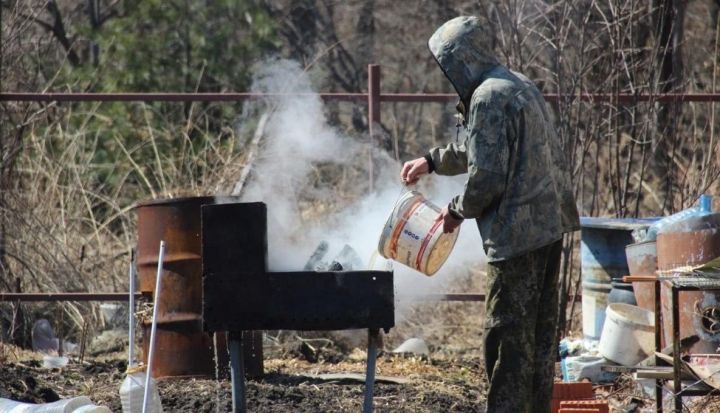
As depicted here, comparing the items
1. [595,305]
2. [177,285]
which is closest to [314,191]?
[177,285]

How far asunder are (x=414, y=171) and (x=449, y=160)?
0.58 ft

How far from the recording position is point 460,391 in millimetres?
6816

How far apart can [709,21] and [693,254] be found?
26.4 ft

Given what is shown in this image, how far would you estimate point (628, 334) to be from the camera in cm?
654

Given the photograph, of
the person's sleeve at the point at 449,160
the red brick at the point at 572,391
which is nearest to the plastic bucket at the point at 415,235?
the person's sleeve at the point at 449,160

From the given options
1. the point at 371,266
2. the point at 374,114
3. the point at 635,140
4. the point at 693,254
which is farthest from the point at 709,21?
the point at 371,266

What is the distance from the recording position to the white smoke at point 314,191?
297 inches

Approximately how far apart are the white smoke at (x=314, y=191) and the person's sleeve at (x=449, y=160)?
4.40ft

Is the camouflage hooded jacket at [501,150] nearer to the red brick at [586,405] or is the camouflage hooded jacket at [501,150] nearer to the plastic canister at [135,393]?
the red brick at [586,405]

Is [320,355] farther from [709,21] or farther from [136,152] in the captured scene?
[709,21]

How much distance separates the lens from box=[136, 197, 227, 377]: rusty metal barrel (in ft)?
22.0

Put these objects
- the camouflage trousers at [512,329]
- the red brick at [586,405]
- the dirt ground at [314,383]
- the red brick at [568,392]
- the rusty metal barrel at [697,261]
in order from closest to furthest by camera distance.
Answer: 1. the camouflage trousers at [512,329]
2. the red brick at [586,405]
3. the red brick at [568,392]
4. the rusty metal barrel at [697,261]
5. the dirt ground at [314,383]

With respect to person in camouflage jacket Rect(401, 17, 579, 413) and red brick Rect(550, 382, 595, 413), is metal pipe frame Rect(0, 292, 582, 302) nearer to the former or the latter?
red brick Rect(550, 382, 595, 413)

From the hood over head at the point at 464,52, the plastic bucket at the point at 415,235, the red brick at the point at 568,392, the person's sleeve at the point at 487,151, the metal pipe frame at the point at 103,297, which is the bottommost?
the red brick at the point at 568,392
